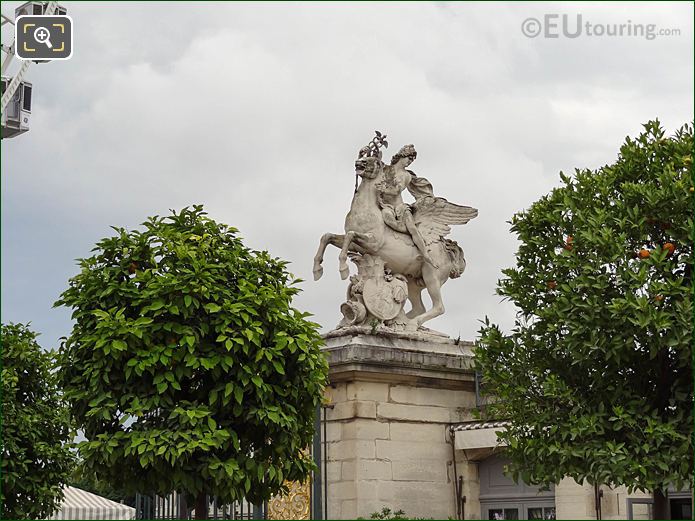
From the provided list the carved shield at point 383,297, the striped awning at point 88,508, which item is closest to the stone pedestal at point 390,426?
the carved shield at point 383,297

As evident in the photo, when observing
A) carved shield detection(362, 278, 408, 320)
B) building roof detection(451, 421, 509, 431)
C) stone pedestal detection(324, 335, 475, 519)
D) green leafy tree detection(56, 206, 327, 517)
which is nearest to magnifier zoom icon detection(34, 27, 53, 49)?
green leafy tree detection(56, 206, 327, 517)

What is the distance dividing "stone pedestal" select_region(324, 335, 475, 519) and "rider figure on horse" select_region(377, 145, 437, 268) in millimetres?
1364

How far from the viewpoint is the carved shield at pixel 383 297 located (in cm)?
1302

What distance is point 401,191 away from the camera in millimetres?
13617

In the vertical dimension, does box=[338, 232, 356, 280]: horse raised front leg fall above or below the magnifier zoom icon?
below

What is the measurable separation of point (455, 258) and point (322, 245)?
1.79 meters

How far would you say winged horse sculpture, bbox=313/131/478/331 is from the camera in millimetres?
13094

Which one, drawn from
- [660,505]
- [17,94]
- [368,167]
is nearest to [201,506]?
[660,505]

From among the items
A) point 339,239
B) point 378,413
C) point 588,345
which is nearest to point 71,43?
point 339,239

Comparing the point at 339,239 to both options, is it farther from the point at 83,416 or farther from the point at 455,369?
the point at 83,416

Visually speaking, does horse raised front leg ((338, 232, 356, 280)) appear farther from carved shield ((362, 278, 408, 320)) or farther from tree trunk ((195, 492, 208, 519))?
tree trunk ((195, 492, 208, 519))

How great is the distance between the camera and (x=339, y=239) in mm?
13328

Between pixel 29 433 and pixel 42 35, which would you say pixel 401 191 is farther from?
pixel 29 433

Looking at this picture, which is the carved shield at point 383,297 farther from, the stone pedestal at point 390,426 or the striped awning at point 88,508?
the striped awning at point 88,508
